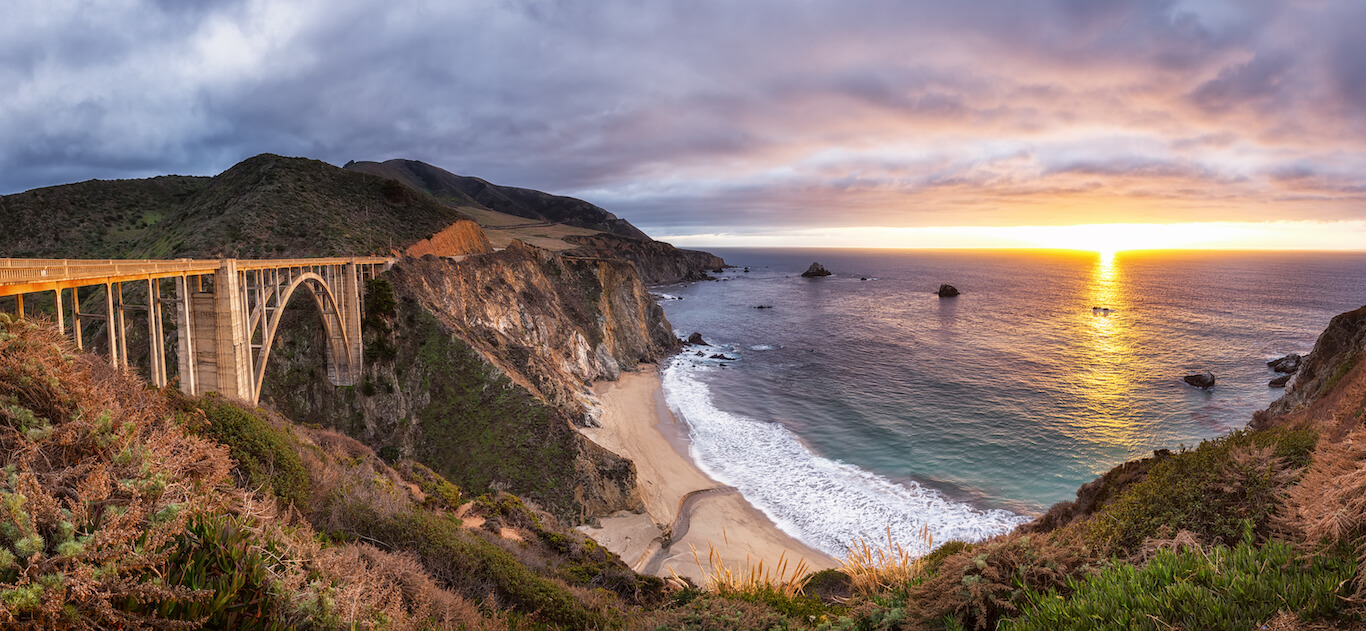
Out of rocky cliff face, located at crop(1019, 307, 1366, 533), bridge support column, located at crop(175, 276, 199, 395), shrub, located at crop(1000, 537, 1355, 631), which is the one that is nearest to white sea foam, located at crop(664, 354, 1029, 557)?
rocky cliff face, located at crop(1019, 307, 1366, 533)

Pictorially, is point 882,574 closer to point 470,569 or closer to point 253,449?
point 470,569

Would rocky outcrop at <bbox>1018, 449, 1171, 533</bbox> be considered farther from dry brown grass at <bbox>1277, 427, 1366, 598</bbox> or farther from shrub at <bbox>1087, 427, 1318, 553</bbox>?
dry brown grass at <bbox>1277, 427, 1366, 598</bbox>

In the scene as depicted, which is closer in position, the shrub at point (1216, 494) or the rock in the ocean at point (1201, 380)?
the shrub at point (1216, 494)

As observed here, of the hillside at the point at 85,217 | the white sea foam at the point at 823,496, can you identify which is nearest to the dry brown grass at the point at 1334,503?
the white sea foam at the point at 823,496

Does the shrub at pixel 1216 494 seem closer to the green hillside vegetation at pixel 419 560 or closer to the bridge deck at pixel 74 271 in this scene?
the green hillside vegetation at pixel 419 560

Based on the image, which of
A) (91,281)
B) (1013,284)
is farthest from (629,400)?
(1013,284)

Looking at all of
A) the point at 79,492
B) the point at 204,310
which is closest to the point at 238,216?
the point at 204,310

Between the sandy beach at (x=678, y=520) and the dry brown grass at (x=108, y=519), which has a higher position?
the dry brown grass at (x=108, y=519)
